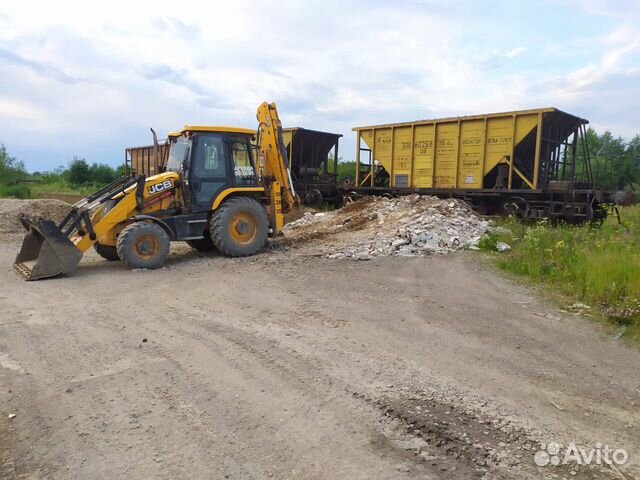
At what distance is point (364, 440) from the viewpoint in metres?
3.27

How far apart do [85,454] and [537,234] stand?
29.9 ft

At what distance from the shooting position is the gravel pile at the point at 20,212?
14.2 meters

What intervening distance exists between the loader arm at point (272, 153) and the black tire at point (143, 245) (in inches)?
103

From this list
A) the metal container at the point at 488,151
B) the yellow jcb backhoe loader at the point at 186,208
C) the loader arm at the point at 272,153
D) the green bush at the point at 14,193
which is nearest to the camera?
the yellow jcb backhoe loader at the point at 186,208

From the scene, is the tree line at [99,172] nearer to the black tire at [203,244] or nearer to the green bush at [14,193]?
the green bush at [14,193]

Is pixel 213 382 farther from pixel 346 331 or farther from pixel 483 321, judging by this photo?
pixel 483 321

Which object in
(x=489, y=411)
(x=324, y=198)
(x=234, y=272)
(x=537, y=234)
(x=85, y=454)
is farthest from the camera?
(x=324, y=198)

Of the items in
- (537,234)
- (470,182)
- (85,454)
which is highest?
(470,182)

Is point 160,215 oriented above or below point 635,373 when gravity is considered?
above

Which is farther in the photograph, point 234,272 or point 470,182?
point 470,182

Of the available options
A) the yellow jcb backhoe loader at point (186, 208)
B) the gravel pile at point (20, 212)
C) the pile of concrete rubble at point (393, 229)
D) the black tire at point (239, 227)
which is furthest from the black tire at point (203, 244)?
the gravel pile at point (20, 212)

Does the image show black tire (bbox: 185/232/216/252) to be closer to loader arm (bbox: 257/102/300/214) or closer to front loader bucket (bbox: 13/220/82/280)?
loader arm (bbox: 257/102/300/214)

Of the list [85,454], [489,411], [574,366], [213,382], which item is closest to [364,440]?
[489,411]

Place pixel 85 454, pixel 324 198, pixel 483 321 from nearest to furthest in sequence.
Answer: pixel 85 454, pixel 483 321, pixel 324 198
